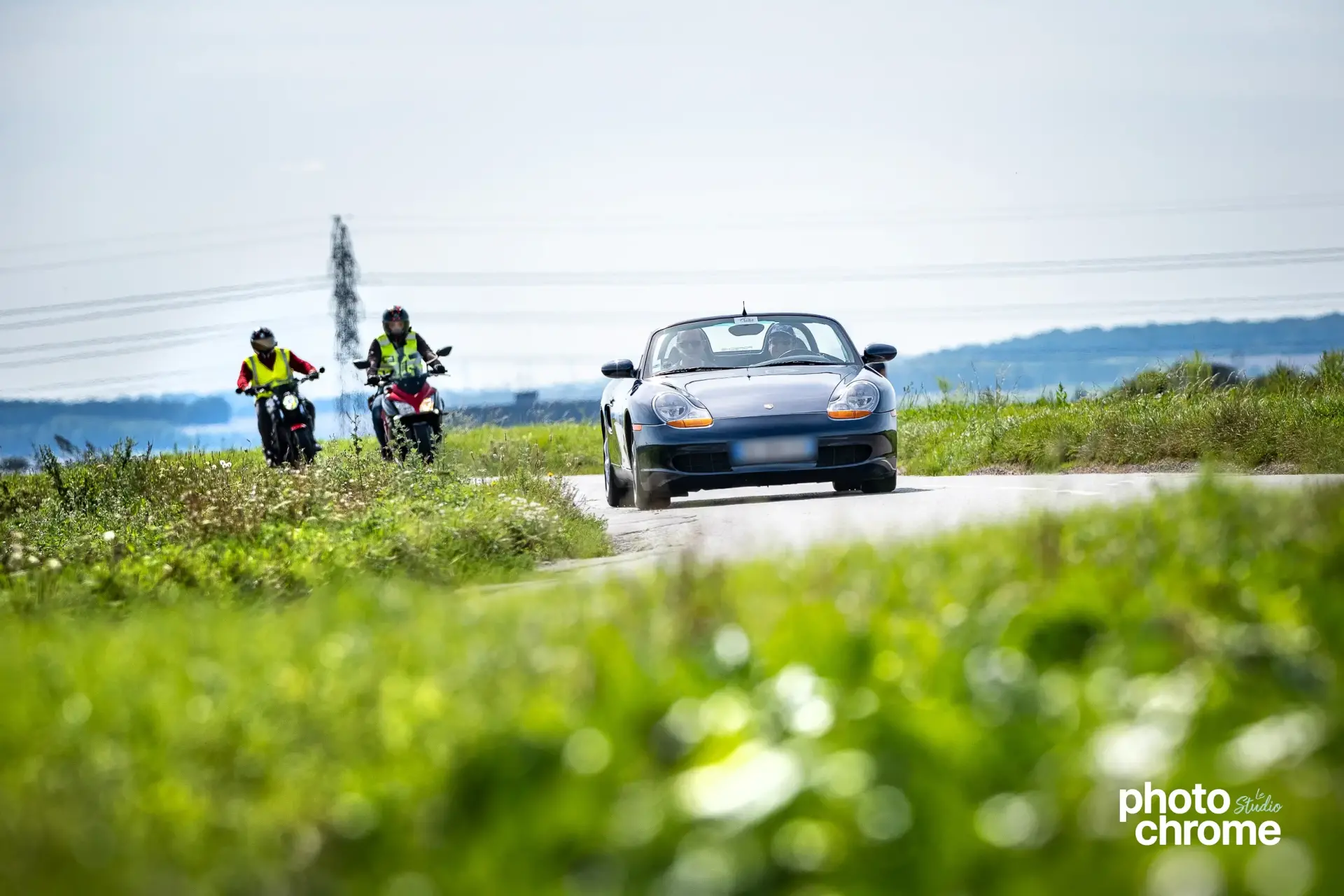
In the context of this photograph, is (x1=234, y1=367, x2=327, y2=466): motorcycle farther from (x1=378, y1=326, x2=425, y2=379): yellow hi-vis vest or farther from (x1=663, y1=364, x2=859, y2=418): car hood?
(x1=663, y1=364, x2=859, y2=418): car hood

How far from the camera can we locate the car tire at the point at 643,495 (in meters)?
12.5

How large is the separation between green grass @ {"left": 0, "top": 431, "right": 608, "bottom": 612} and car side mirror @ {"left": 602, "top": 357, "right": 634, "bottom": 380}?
3.71 feet

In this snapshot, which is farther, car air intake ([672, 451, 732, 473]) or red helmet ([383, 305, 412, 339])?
red helmet ([383, 305, 412, 339])

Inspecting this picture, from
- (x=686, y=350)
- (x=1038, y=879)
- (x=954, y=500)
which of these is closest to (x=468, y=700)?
(x=1038, y=879)

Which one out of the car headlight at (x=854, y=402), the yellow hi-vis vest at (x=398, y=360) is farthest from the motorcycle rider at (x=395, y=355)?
the car headlight at (x=854, y=402)

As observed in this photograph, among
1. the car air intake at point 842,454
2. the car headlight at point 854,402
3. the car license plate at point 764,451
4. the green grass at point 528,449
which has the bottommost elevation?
the green grass at point 528,449

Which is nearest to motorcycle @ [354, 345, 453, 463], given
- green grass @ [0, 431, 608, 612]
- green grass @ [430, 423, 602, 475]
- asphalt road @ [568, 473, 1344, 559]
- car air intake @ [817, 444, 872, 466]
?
green grass @ [430, 423, 602, 475]

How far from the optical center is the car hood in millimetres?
12219

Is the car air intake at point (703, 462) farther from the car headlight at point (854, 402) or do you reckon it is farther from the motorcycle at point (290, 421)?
the motorcycle at point (290, 421)

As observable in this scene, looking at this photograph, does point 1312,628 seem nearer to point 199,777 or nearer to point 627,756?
point 627,756

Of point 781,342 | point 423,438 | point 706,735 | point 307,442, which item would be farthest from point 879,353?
point 706,735

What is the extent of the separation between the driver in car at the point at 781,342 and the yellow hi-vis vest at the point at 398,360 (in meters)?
4.34

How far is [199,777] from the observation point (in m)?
3.22

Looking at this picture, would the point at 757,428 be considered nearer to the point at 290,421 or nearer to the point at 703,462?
the point at 703,462
